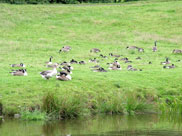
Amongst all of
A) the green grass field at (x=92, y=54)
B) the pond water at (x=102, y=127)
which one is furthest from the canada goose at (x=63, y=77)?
the pond water at (x=102, y=127)

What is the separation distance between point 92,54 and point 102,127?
79.5 ft

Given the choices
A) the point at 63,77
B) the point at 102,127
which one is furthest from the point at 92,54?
the point at 102,127

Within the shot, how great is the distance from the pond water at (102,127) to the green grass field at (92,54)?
1223mm

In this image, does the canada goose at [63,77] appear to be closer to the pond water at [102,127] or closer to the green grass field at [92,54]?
the green grass field at [92,54]

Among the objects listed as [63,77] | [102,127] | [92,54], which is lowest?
[102,127]

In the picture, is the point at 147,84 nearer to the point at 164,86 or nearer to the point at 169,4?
the point at 164,86

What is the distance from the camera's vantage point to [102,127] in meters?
19.6

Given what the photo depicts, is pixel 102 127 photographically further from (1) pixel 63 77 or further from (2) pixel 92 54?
(2) pixel 92 54

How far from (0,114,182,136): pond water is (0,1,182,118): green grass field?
48.1 inches

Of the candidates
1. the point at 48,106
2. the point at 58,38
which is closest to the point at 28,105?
the point at 48,106

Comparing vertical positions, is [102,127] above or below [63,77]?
below

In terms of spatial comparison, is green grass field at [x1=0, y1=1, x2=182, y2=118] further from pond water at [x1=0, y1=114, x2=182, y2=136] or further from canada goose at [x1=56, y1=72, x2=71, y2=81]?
pond water at [x1=0, y1=114, x2=182, y2=136]

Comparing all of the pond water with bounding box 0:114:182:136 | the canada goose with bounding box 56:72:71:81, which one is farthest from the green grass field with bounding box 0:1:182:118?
the pond water with bounding box 0:114:182:136

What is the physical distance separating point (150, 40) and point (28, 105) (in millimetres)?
35368
